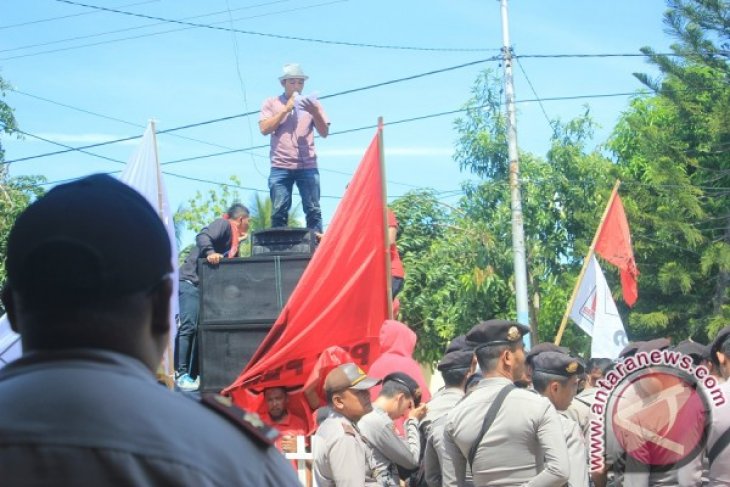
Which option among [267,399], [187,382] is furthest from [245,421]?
[187,382]

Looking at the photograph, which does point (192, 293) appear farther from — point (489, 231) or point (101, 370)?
point (489, 231)

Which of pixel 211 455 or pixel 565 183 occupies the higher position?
pixel 565 183

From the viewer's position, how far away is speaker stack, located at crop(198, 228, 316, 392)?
8.23 metres

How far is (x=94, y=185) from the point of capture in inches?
67.0

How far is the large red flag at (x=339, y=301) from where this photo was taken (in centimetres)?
726

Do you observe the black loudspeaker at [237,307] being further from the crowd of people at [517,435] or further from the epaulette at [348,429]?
the epaulette at [348,429]

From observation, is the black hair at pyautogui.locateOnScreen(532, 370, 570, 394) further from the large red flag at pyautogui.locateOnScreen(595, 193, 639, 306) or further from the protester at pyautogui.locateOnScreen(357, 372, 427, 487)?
the large red flag at pyautogui.locateOnScreen(595, 193, 639, 306)

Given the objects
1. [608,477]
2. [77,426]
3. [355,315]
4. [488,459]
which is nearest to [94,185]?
[77,426]

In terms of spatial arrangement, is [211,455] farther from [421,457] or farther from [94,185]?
[421,457]

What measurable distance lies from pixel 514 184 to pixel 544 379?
15.8m

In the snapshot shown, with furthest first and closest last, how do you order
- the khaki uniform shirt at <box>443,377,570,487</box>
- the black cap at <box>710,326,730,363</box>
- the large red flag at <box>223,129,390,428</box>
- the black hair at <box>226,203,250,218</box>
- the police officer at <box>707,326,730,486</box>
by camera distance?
the black hair at <box>226,203,250,218</box>, the large red flag at <box>223,129,390,428</box>, the black cap at <box>710,326,730,363</box>, the police officer at <box>707,326,730,486</box>, the khaki uniform shirt at <box>443,377,570,487</box>

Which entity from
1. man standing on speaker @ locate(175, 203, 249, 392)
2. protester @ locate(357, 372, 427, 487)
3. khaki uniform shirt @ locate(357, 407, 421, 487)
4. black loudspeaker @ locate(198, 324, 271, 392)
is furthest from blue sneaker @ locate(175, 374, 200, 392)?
khaki uniform shirt @ locate(357, 407, 421, 487)

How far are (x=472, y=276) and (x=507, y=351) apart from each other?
62.1 ft

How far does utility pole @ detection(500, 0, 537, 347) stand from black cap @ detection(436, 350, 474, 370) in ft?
44.9
